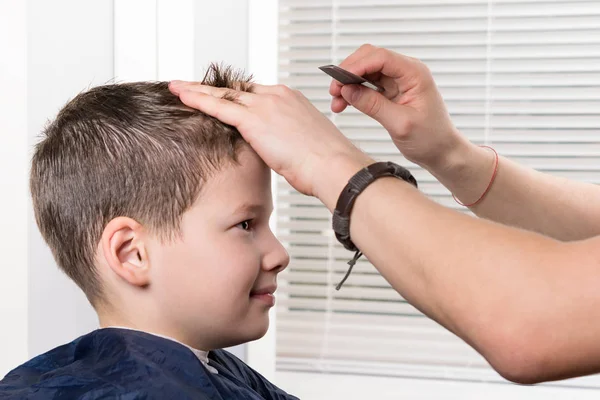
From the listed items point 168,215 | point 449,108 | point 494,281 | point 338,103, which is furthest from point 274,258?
point 449,108

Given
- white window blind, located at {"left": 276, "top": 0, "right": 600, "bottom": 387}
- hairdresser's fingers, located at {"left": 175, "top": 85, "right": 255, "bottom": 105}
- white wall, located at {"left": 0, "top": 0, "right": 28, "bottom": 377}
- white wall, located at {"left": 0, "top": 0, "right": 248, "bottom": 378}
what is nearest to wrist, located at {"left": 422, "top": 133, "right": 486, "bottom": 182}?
hairdresser's fingers, located at {"left": 175, "top": 85, "right": 255, "bottom": 105}

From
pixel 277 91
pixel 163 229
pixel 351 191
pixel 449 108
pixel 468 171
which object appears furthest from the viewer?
pixel 449 108

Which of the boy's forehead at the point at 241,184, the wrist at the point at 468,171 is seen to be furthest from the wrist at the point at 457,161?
the boy's forehead at the point at 241,184

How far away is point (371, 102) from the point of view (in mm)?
1499

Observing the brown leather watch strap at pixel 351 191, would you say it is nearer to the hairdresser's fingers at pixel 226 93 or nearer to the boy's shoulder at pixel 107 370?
the hairdresser's fingers at pixel 226 93

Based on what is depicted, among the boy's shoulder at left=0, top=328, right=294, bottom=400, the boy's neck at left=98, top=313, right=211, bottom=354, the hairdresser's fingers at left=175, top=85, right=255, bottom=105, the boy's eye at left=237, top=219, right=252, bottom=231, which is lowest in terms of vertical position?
the boy's shoulder at left=0, top=328, right=294, bottom=400

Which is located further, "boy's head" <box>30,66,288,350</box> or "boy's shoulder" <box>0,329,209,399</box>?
"boy's head" <box>30,66,288,350</box>

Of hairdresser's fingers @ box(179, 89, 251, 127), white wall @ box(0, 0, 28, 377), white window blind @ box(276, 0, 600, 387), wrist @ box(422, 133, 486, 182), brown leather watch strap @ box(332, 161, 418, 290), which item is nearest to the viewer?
brown leather watch strap @ box(332, 161, 418, 290)

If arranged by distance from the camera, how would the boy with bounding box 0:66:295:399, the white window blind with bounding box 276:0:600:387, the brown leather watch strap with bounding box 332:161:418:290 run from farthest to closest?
the white window blind with bounding box 276:0:600:387, the boy with bounding box 0:66:295:399, the brown leather watch strap with bounding box 332:161:418:290

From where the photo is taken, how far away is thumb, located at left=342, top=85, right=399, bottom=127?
1.48 meters

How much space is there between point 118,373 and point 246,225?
0.36 metres

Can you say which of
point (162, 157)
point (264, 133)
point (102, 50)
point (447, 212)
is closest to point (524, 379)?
point (447, 212)

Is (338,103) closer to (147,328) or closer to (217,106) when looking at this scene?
(217,106)

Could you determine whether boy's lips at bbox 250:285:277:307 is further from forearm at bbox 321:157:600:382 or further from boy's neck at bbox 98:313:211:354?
forearm at bbox 321:157:600:382
